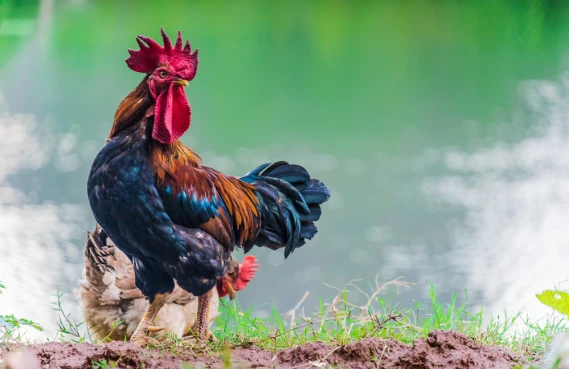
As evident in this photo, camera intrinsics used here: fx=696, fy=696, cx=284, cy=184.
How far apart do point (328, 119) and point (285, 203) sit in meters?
3.51

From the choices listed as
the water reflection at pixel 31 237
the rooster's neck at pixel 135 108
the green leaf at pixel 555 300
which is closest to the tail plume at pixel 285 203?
the rooster's neck at pixel 135 108

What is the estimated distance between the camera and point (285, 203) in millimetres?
2193

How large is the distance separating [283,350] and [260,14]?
7092mm

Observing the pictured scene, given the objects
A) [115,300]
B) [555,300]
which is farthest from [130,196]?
[555,300]

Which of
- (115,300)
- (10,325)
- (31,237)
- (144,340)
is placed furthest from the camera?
(31,237)

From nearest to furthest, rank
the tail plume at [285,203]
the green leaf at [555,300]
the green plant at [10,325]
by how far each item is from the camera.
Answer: the green leaf at [555,300] → the green plant at [10,325] → the tail plume at [285,203]

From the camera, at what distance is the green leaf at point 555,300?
59.3 inches

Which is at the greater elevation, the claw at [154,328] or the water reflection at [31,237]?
the water reflection at [31,237]

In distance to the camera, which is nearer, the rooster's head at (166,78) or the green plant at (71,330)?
the rooster's head at (166,78)

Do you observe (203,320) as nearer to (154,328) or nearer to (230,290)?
(154,328)

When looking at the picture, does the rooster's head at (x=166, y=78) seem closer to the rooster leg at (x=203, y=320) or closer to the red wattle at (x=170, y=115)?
the red wattle at (x=170, y=115)

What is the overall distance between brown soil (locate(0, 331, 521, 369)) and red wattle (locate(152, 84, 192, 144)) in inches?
22.5

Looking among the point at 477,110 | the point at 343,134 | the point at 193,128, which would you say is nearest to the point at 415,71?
the point at 477,110

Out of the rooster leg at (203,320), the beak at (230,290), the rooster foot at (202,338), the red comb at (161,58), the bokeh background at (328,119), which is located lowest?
the rooster foot at (202,338)
